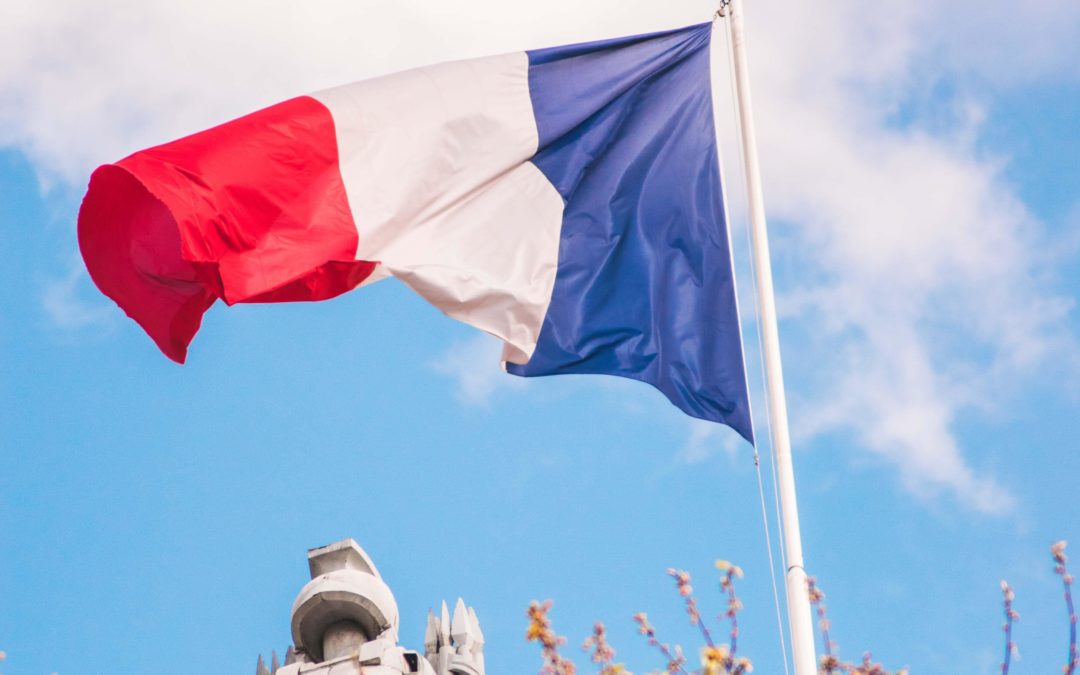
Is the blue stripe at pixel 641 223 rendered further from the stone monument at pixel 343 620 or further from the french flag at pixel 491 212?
the stone monument at pixel 343 620

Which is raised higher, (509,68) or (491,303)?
(509,68)

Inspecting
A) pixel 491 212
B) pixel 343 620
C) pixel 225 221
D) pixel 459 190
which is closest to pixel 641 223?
pixel 491 212

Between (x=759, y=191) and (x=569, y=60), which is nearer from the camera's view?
(x=759, y=191)

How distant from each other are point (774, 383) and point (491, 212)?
3.51 meters

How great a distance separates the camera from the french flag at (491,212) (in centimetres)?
1623

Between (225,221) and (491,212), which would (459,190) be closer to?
(491,212)

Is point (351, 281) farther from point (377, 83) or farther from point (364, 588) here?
point (364, 588)

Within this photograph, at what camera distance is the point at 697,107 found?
18.3 meters

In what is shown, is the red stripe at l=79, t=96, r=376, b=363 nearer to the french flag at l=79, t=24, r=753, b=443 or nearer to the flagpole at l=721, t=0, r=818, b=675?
the french flag at l=79, t=24, r=753, b=443

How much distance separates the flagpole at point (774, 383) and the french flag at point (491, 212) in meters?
0.55

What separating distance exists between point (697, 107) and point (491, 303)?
10.0ft

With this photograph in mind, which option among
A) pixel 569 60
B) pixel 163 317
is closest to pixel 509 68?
pixel 569 60

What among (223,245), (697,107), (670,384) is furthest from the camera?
(697,107)

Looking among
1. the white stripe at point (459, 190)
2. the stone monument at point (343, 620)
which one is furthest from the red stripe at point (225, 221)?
the stone monument at point (343, 620)
